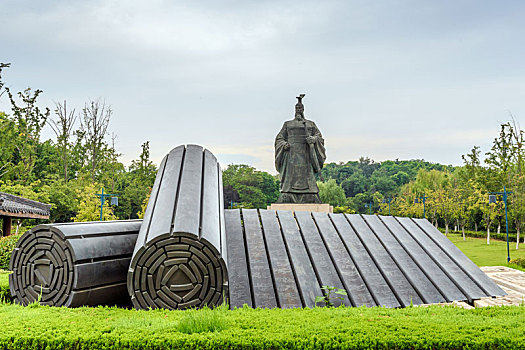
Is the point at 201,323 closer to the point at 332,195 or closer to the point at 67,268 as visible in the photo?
the point at 67,268

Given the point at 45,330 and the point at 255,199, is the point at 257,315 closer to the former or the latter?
the point at 45,330

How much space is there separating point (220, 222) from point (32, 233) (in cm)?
182

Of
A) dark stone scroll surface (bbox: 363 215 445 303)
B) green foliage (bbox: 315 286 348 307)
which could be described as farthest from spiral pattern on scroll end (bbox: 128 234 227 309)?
dark stone scroll surface (bbox: 363 215 445 303)

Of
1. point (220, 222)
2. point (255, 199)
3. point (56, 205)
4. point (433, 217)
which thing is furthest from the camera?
point (255, 199)

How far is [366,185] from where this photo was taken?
50.0 meters

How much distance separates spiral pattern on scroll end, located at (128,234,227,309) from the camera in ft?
11.7

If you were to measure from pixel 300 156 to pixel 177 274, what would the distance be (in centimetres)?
837

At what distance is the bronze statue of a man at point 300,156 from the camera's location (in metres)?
11.6

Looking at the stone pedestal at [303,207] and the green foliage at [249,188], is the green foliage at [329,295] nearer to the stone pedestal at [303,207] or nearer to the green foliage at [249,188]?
the stone pedestal at [303,207]

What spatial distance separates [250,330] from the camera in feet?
9.46

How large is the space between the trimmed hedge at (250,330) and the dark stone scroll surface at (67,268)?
0.24 metres

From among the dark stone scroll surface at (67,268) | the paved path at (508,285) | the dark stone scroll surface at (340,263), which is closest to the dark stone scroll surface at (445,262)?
the dark stone scroll surface at (340,263)

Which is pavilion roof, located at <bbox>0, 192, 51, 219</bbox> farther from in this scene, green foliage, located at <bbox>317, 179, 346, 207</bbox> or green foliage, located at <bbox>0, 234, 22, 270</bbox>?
green foliage, located at <bbox>317, 179, 346, 207</bbox>

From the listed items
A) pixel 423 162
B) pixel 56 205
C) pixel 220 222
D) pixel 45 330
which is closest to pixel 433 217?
pixel 56 205
